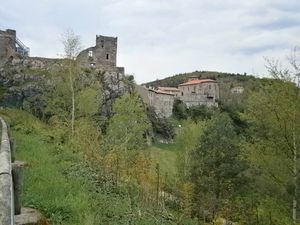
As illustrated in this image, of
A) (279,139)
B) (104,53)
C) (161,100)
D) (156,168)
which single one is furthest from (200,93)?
(156,168)

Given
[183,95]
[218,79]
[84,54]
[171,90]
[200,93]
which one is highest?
[218,79]

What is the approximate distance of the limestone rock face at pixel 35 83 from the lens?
5044 cm

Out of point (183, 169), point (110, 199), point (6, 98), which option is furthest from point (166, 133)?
point (110, 199)

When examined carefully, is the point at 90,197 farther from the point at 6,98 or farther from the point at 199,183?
the point at 6,98

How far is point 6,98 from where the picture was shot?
4969 centimetres

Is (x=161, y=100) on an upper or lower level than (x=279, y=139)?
upper

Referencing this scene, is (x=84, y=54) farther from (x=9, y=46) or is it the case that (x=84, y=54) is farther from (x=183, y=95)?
(x=183, y=95)

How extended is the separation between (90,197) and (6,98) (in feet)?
152

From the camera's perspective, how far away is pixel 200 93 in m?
106

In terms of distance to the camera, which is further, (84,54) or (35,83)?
(84,54)

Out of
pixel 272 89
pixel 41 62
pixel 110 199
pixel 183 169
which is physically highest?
pixel 41 62

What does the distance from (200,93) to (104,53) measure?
46692 mm

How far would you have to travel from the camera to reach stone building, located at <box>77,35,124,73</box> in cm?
6306

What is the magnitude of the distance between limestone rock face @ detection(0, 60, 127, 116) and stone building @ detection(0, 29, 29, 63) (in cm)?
169
